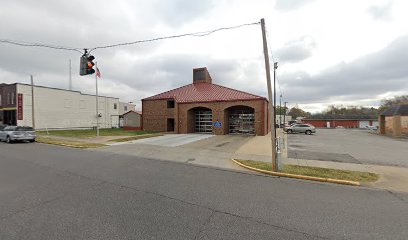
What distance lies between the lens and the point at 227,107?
2556 centimetres

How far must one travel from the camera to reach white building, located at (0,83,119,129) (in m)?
29.6

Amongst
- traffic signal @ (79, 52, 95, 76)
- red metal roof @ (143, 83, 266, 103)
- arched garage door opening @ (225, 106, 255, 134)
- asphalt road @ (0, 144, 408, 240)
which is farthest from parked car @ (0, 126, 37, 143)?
arched garage door opening @ (225, 106, 255, 134)

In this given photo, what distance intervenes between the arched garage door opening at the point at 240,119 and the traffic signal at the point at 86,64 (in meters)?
18.5

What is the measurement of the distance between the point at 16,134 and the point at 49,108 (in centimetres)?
1833

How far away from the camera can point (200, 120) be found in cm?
2917

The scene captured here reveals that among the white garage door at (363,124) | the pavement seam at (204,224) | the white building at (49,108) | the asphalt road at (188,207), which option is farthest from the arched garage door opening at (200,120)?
the white garage door at (363,124)

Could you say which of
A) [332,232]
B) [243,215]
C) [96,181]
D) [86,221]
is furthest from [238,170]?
[86,221]

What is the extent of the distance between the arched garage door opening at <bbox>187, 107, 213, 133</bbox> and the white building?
2027 cm

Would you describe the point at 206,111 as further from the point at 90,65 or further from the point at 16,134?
the point at 16,134

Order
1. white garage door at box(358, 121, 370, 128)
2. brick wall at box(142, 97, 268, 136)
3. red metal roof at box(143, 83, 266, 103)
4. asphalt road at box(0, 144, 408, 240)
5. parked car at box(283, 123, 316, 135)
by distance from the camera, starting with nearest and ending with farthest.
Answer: asphalt road at box(0, 144, 408, 240)
brick wall at box(142, 97, 268, 136)
red metal roof at box(143, 83, 266, 103)
parked car at box(283, 123, 316, 135)
white garage door at box(358, 121, 370, 128)

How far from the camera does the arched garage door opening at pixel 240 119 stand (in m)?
27.0

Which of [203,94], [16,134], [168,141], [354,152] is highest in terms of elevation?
[203,94]

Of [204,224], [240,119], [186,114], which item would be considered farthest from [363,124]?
[204,224]

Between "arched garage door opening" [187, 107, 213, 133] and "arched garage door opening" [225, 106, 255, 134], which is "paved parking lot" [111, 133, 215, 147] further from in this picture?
"arched garage door opening" [225, 106, 255, 134]
